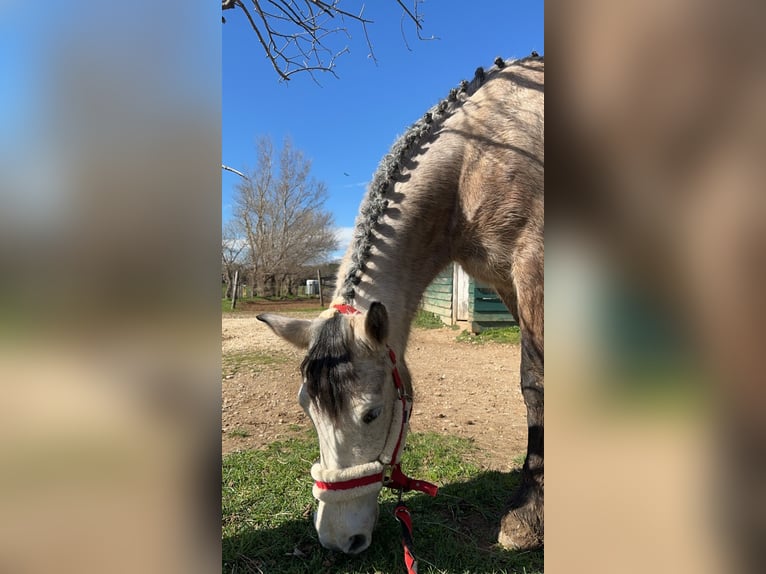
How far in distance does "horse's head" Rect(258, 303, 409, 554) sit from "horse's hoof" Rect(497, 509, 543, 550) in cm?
80

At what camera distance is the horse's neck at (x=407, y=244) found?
2451 millimetres

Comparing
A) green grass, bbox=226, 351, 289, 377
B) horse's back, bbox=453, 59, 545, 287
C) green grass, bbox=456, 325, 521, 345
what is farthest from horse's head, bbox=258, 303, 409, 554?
green grass, bbox=456, 325, 521, 345

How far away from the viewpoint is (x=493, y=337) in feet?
32.0

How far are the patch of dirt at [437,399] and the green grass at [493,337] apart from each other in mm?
518

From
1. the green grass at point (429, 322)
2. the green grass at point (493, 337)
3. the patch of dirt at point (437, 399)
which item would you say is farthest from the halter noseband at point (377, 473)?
the green grass at point (429, 322)

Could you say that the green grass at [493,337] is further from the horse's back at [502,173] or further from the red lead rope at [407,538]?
the red lead rope at [407,538]

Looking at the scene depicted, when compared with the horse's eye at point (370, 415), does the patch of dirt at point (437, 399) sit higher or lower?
lower

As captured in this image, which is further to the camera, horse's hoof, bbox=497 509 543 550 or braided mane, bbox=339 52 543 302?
braided mane, bbox=339 52 543 302

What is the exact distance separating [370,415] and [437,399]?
3.56 metres

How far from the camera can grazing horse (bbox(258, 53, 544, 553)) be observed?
2002mm

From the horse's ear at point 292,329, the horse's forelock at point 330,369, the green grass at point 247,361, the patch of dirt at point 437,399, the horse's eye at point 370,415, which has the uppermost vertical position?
the horse's ear at point 292,329

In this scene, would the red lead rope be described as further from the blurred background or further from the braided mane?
the blurred background
